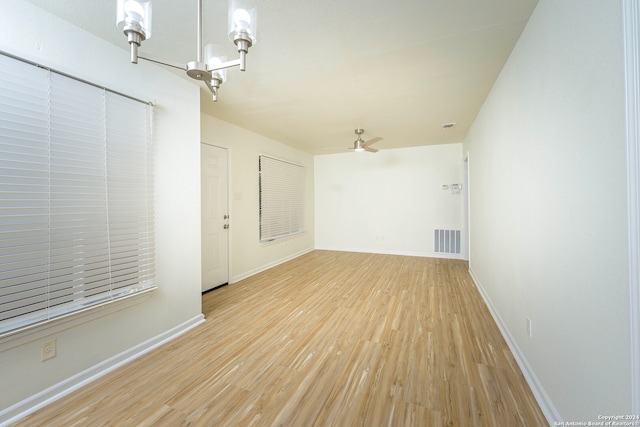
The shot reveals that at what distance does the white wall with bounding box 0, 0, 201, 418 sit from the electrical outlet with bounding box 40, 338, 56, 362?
2cm

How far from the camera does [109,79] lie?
6.68ft

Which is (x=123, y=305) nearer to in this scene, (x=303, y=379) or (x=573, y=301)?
(x=303, y=379)

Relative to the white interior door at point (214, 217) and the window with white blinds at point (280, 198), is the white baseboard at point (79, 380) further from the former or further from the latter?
the window with white blinds at point (280, 198)

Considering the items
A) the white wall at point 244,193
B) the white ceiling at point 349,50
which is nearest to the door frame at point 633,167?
the white ceiling at point 349,50

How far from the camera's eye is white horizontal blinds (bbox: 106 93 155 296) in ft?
6.73

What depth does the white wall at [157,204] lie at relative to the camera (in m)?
1.60

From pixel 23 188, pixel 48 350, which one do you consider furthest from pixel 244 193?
pixel 48 350

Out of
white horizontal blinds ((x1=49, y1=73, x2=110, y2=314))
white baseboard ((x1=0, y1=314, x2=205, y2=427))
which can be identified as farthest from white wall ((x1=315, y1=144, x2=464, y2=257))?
white horizontal blinds ((x1=49, y1=73, x2=110, y2=314))

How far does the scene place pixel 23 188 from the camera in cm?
159

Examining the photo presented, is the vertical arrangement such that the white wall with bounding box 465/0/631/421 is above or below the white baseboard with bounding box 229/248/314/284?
above

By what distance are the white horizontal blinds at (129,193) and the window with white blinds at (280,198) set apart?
8.59 ft

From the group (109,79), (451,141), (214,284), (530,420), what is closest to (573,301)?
(530,420)

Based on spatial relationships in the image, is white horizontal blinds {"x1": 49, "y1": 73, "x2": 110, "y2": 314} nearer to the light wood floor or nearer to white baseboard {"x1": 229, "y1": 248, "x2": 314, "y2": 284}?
the light wood floor

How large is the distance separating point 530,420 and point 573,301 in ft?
2.61
